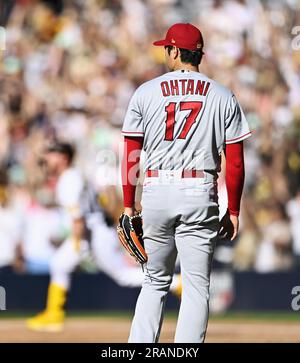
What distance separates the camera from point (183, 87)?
4941 mm

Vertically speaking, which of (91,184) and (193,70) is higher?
(193,70)

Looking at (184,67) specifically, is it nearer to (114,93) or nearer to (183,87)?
(183,87)

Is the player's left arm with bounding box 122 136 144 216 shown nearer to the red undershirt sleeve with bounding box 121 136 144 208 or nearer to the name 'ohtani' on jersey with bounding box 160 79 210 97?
the red undershirt sleeve with bounding box 121 136 144 208

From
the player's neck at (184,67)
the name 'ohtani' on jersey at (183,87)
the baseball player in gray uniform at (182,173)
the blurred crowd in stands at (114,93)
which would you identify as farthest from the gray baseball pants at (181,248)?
the blurred crowd in stands at (114,93)

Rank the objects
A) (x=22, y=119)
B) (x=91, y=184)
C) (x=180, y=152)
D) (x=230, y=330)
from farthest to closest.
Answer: (x=22, y=119), (x=91, y=184), (x=230, y=330), (x=180, y=152)

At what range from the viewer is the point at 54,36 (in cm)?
1141

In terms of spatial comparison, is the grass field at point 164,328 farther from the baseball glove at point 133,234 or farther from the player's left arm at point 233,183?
the player's left arm at point 233,183

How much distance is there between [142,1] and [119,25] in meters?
0.40

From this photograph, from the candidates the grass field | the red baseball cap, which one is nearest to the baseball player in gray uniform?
the red baseball cap

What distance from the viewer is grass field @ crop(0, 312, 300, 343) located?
26.0 ft

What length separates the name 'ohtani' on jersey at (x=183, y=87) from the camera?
494 cm
